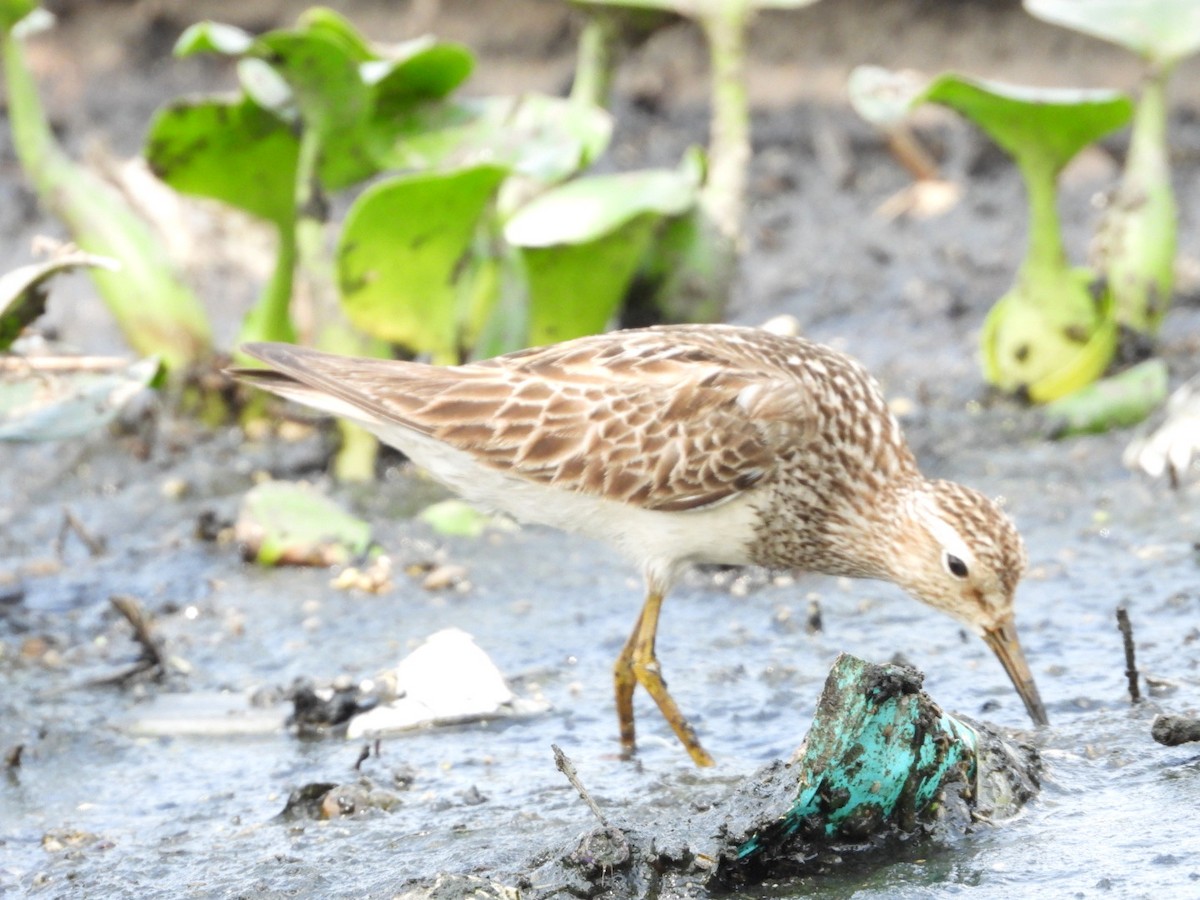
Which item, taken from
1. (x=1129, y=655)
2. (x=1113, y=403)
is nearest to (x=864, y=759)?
(x=1129, y=655)

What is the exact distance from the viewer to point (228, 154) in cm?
734

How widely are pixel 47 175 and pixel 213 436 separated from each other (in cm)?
134

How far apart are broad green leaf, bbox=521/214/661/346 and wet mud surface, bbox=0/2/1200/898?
0.91m

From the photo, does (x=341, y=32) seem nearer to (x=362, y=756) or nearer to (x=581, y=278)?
(x=581, y=278)

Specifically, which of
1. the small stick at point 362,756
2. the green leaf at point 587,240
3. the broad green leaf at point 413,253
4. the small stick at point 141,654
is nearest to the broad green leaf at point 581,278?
the green leaf at point 587,240

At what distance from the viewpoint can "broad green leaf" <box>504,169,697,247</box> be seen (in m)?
6.72

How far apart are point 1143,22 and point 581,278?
2488 millimetres

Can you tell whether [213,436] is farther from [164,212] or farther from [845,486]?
[845,486]

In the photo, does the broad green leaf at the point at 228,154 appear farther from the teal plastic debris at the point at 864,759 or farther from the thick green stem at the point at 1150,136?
the teal plastic debris at the point at 864,759

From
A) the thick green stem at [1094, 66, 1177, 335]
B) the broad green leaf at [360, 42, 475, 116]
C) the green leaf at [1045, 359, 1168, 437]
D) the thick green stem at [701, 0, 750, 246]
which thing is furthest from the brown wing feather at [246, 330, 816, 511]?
the thick green stem at [1094, 66, 1177, 335]

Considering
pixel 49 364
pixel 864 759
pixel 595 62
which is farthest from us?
pixel 595 62

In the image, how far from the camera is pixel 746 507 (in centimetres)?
544

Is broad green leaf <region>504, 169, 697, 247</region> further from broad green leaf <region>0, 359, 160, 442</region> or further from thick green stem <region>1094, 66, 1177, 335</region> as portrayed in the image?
thick green stem <region>1094, 66, 1177, 335</region>

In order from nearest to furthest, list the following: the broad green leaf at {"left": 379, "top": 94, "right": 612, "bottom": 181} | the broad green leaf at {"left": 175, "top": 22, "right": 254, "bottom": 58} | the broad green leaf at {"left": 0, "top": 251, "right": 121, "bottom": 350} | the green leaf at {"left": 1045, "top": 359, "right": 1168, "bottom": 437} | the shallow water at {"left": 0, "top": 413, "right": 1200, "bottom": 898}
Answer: the shallow water at {"left": 0, "top": 413, "right": 1200, "bottom": 898} < the broad green leaf at {"left": 0, "top": 251, "right": 121, "bottom": 350} < the broad green leaf at {"left": 175, "top": 22, "right": 254, "bottom": 58} < the broad green leaf at {"left": 379, "top": 94, "right": 612, "bottom": 181} < the green leaf at {"left": 1045, "top": 359, "right": 1168, "bottom": 437}
